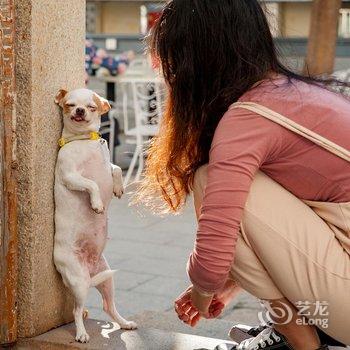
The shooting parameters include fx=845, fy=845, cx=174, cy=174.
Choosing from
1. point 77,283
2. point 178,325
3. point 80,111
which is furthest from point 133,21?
point 77,283

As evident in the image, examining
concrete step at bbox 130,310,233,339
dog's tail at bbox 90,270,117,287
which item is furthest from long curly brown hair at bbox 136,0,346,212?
concrete step at bbox 130,310,233,339

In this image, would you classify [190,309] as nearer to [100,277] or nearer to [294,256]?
[100,277]

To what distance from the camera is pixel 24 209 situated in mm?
2766

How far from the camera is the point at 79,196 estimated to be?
2.78 metres

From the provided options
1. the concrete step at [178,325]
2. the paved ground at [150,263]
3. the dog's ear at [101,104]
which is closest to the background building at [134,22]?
the paved ground at [150,263]

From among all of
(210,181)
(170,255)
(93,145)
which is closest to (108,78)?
(170,255)

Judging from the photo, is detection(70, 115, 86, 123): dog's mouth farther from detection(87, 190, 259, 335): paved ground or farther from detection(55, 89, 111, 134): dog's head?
detection(87, 190, 259, 335): paved ground

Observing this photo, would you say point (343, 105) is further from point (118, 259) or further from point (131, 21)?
point (131, 21)

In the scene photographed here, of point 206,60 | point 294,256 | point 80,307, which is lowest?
point 80,307

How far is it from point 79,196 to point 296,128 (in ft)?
2.71

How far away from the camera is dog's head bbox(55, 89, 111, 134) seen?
2.76m

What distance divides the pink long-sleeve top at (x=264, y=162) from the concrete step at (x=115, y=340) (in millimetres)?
481

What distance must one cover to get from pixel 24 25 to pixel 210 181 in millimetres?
870

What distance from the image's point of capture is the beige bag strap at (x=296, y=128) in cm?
230
